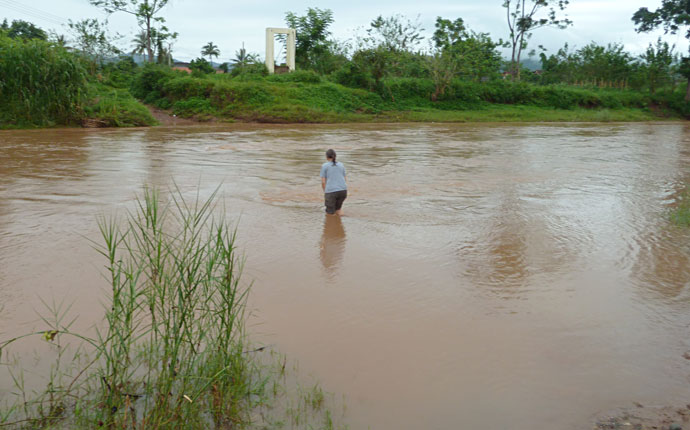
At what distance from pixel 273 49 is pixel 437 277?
34.3 m

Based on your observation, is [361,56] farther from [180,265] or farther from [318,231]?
[180,265]

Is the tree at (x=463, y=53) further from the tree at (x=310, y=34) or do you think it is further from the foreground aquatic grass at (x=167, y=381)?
the foreground aquatic grass at (x=167, y=381)

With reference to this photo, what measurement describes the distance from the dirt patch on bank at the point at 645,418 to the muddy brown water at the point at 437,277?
0.32 feet

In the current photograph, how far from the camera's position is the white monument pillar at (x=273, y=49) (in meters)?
36.8

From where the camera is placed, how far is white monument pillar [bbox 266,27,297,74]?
3678 cm

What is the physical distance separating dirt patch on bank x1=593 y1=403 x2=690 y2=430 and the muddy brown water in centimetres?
10

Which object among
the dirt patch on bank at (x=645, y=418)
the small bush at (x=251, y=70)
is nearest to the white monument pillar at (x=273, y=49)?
the small bush at (x=251, y=70)

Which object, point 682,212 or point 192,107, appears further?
point 192,107

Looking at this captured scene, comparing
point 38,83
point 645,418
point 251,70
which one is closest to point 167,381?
point 645,418

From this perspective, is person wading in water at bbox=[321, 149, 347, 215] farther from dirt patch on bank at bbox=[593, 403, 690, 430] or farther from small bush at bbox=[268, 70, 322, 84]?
small bush at bbox=[268, 70, 322, 84]

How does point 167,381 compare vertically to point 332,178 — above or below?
below

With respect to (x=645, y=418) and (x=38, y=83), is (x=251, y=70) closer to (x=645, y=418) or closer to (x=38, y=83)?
(x=38, y=83)

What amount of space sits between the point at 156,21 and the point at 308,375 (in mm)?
41145

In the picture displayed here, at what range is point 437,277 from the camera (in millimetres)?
6121
